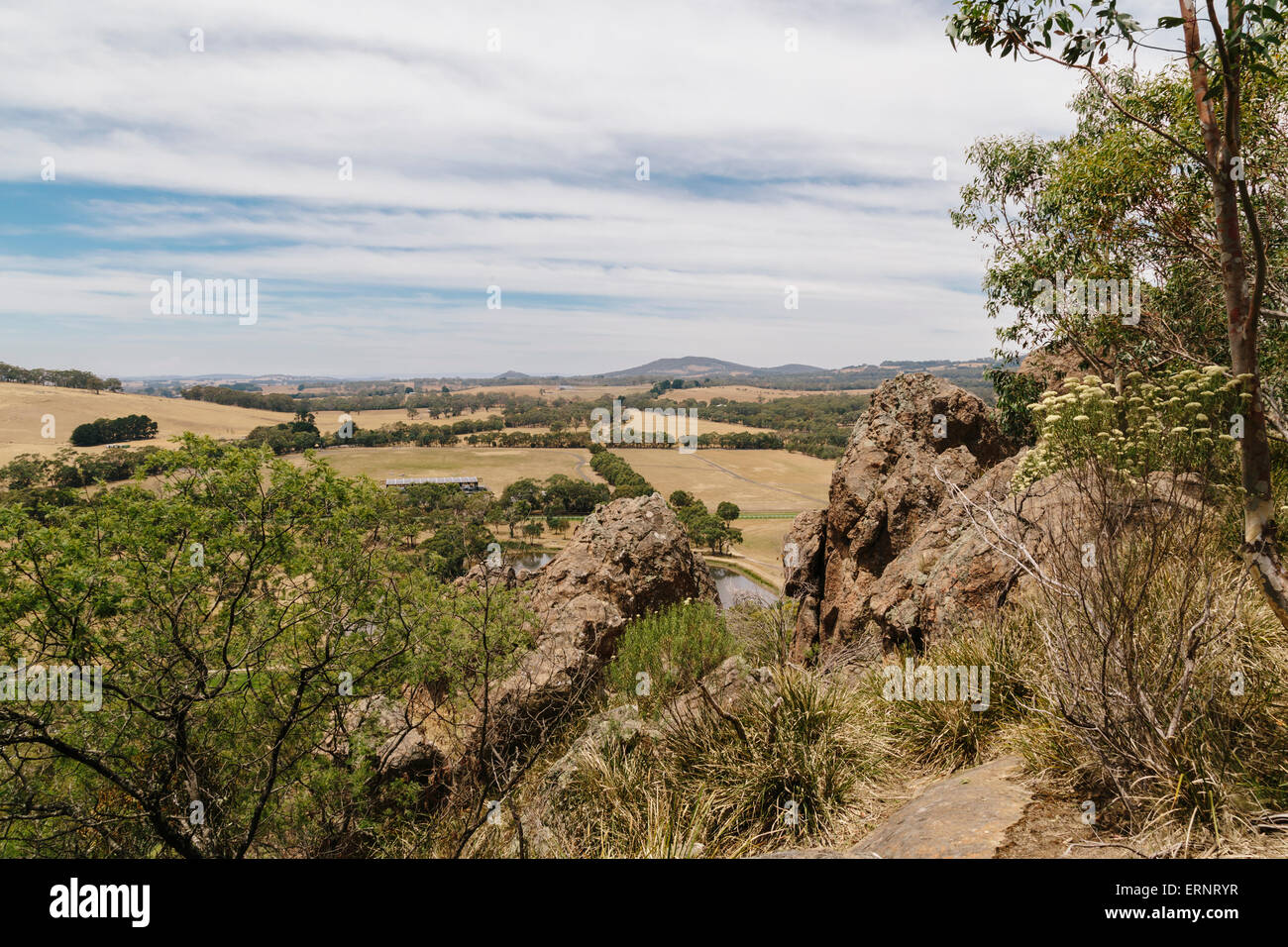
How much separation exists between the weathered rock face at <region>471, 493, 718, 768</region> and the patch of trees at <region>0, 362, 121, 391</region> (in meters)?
77.9

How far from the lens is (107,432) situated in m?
38.6

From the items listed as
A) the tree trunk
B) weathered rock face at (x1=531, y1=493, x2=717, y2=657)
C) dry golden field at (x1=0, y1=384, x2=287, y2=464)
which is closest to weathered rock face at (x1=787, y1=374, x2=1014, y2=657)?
weathered rock face at (x1=531, y1=493, x2=717, y2=657)

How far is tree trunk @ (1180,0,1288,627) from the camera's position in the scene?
3.82 metres

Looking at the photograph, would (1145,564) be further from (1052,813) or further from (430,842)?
(430,842)

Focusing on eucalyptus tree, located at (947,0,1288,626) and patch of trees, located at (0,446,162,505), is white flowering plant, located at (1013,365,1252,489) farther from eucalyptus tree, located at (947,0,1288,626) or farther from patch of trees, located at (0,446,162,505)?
patch of trees, located at (0,446,162,505)

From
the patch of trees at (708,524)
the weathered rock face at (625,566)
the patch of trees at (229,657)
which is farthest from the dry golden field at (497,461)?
the patch of trees at (229,657)

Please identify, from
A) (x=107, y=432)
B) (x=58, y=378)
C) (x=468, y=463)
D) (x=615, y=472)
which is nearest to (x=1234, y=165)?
(x=107, y=432)

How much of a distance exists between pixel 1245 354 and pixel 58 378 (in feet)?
312

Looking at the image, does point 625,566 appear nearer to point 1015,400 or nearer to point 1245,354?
point 1015,400

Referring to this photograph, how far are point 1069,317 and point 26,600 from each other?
13.1m

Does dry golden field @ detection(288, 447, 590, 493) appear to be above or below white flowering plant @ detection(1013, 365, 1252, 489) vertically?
below

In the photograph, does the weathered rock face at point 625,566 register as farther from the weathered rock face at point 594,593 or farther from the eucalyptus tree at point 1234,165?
the eucalyptus tree at point 1234,165

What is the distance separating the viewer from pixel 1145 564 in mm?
4098
